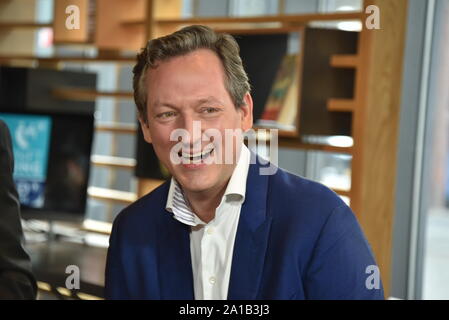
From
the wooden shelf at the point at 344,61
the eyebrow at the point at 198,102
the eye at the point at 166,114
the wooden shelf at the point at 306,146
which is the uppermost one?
the wooden shelf at the point at 344,61

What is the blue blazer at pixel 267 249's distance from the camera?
1116 millimetres

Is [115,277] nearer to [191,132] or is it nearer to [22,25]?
[191,132]

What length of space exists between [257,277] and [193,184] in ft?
0.55

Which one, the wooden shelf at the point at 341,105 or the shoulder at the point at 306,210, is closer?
the shoulder at the point at 306,210

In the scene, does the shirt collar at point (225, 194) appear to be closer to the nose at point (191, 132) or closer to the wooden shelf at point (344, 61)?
the nose at point (191, 132)

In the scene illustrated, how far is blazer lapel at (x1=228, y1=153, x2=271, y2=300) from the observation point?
1.11m

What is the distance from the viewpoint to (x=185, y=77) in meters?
1.05

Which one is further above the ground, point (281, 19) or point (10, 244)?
point (281, 19)

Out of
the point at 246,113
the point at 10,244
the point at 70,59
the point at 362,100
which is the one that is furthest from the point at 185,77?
the point at 70,59

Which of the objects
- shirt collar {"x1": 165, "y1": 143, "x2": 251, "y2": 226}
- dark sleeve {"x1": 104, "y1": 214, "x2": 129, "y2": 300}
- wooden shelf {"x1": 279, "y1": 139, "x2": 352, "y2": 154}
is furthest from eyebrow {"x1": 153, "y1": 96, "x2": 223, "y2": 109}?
wooden shelf {"x1": 279, "y1": 139, "x2": 352, "y2": 154}

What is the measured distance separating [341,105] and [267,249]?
1.69 metres

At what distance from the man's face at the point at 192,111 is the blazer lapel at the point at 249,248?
0.07 metres

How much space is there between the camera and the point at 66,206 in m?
3.75

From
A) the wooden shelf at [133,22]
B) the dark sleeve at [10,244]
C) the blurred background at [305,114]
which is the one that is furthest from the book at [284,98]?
the dark sleeve at [10,244]
